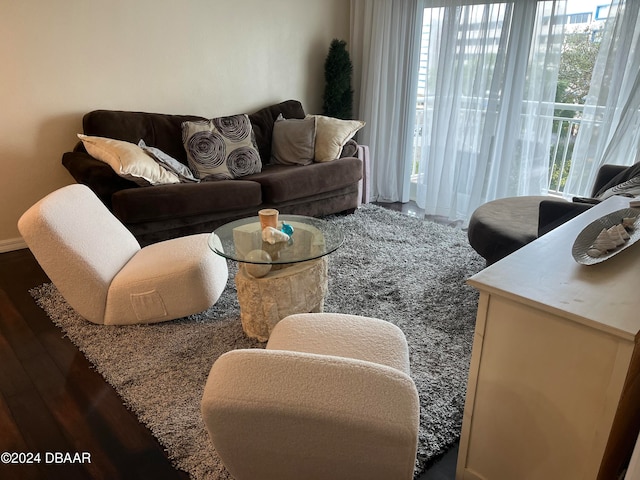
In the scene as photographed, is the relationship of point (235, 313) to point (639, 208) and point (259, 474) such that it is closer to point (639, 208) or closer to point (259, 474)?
point (259, 474)

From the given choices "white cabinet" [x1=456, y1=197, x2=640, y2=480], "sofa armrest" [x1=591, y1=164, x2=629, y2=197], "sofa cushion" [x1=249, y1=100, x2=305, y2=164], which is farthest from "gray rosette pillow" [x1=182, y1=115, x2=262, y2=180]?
"white cabinet" [x1=456, y1=197, x2=640, y2=480]

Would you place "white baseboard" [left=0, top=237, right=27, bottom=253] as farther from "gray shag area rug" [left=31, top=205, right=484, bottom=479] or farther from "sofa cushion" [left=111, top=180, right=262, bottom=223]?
"sofa cushion" [left=111, top=180, right=262, bottom=223]

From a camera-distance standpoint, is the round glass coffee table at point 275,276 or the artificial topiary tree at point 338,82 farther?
the artificial topiary tree at point 338,82

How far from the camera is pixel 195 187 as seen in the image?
3.16 meters

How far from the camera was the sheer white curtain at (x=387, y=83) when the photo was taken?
13.7 feet

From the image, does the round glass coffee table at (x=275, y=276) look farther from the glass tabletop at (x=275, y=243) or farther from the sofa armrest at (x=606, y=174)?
the sofa armrest at (x=606, y=174)

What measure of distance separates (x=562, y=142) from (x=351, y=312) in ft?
7.37

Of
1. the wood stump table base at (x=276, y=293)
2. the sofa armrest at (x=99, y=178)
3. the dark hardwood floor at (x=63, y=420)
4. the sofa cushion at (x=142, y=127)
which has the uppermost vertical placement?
the sofa cushion at (x=142, y=127)

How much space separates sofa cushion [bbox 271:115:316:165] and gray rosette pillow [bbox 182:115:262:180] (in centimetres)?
26

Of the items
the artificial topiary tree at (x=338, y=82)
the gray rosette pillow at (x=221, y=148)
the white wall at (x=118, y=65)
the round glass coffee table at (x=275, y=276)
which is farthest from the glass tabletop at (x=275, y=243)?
the artificial topiary tree at (x=338, y=82)

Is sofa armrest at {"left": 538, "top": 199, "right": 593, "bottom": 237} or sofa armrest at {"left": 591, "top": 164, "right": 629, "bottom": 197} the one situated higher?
sofa armrest at {"left": 591, "top": 164, "right": 629, "bottom": 197}

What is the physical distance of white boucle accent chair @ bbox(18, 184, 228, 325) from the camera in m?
2.09

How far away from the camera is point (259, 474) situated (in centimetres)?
117

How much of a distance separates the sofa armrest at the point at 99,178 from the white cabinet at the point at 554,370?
8.25 feet
